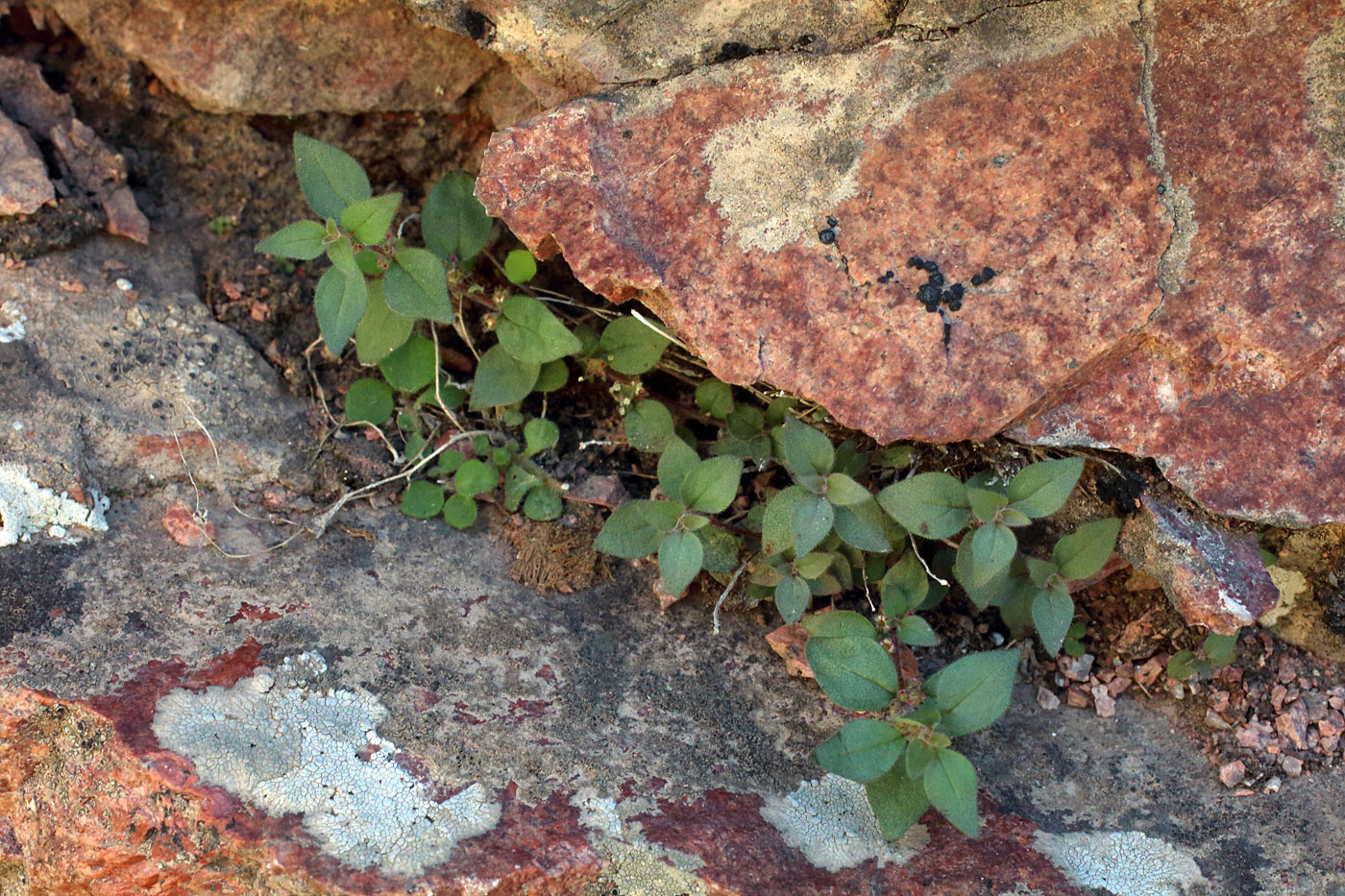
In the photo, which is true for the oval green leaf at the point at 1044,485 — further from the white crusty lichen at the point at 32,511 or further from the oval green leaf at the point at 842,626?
the white crusty lichen at the point at 32,511

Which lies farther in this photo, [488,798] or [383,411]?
[383,411]

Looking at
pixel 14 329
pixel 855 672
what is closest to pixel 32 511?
pixel 14 329

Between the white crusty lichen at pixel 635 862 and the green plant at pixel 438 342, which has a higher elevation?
the green plant at pixel 438 342

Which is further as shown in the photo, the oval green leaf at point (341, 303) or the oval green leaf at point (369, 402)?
the oval green leaf at point (369, 402)

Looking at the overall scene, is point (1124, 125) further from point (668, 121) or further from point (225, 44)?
point (225, 44)

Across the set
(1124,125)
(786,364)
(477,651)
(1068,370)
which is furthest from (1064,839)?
Result: (1124,125)

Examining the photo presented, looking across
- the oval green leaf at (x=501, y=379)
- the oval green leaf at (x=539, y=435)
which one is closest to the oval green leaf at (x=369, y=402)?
the oval green leaf at (x=501, y=379)

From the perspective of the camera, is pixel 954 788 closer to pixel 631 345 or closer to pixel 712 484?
pixel 712 484

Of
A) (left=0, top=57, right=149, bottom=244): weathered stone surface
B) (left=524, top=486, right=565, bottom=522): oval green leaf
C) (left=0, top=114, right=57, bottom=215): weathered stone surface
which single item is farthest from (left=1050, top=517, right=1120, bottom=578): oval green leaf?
(left=0, top=114, right=57, bottom=215): weathered stone surface
